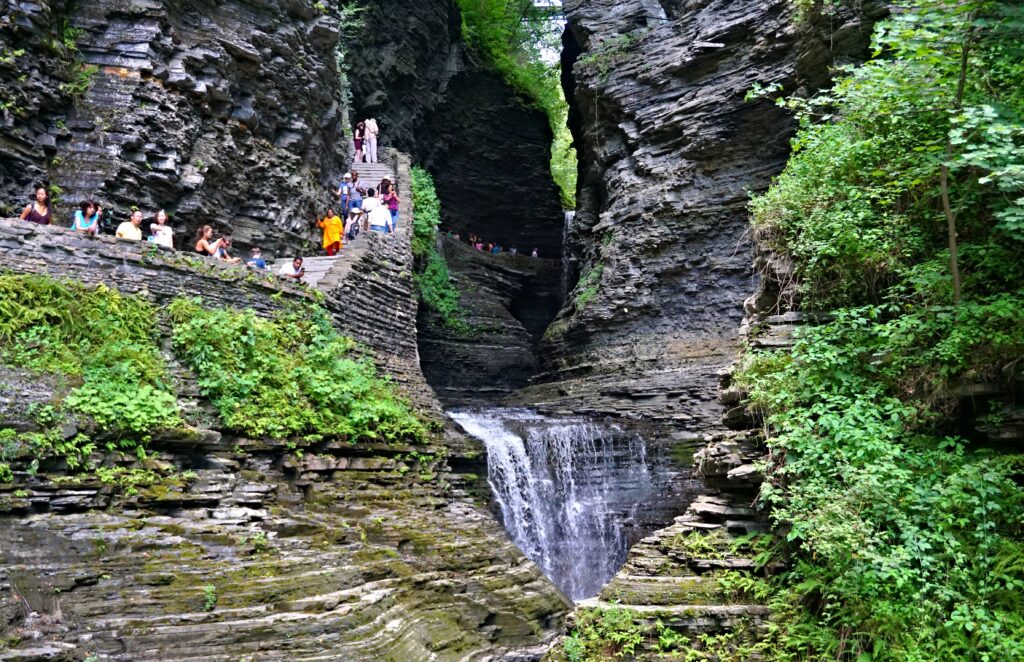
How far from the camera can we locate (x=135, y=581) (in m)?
7.34

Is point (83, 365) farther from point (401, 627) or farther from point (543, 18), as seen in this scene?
point (543, 18)

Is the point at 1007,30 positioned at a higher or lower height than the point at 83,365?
higher

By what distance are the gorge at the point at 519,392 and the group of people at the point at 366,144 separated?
2.14 ft

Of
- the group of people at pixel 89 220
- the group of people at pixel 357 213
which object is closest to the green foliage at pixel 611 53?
the group of people at pixel 357 213

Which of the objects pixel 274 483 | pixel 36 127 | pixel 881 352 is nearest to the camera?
pixel 881 352

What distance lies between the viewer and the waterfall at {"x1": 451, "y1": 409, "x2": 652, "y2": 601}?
569 inches

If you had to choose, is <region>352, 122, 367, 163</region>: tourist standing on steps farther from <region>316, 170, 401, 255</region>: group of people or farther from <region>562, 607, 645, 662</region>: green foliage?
<region>562, 607, 645, 662</region>: green foliage

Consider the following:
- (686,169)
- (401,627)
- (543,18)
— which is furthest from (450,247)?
(401,627)

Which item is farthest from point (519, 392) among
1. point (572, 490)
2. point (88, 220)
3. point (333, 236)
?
point (88, 220)

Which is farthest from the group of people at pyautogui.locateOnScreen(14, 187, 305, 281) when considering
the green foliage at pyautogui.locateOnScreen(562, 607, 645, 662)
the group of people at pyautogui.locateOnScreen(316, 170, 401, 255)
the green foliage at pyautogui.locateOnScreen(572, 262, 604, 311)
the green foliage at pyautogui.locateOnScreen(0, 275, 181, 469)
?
the green foliage at pyautogui.locateOnScreen(572, 262, 604, 311)

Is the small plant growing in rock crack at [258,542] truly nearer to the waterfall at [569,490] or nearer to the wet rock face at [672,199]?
the waterfall at [569,490]

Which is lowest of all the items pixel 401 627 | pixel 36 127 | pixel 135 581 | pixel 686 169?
pixel 401 627

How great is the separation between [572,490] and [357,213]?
312 inches

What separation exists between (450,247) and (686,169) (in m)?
9.99
